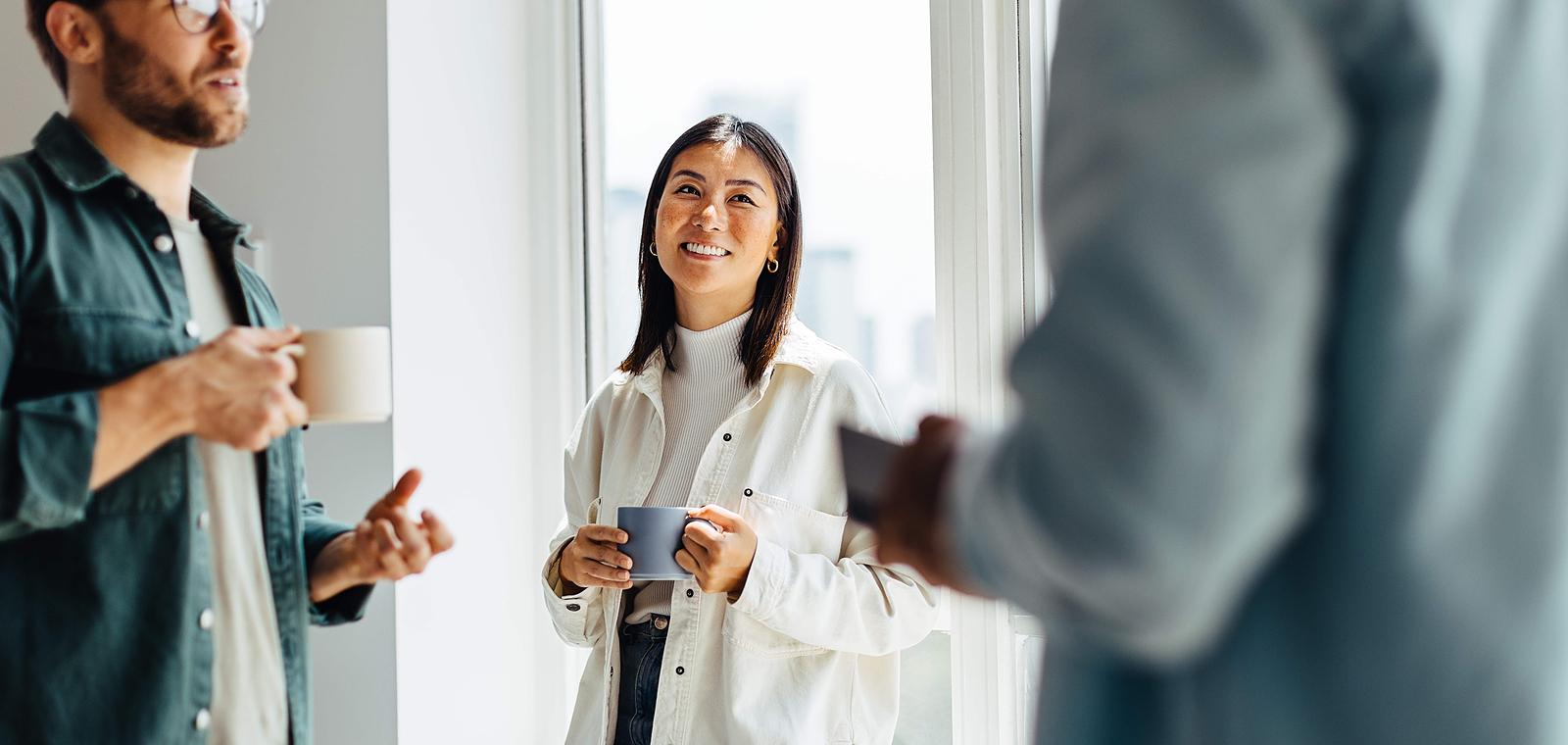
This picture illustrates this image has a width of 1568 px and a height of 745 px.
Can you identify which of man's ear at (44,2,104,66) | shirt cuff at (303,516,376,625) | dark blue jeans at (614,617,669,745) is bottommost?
dark blue jeans at (614,617,669,745)

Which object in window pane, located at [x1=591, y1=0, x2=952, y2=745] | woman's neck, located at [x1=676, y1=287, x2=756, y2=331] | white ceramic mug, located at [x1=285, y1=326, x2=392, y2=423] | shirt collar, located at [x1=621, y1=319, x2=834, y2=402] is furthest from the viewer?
window pane, located at [x1=591, y1=0, x2=952, y2=745]

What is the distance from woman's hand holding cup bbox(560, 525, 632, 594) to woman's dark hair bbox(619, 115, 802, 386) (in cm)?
Answer: 39

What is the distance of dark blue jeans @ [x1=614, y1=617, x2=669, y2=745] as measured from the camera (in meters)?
1.87

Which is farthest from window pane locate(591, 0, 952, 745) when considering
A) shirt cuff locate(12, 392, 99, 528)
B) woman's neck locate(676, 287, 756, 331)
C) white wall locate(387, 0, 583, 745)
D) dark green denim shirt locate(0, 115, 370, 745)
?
shirt cuff locate(12, 392, 99, 528)

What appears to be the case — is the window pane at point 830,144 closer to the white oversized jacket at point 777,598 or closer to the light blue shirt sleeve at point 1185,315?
the white oversized jacket at point 777,598

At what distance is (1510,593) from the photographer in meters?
0.60

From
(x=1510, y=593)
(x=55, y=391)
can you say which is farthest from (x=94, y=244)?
(x=1510, y=593)

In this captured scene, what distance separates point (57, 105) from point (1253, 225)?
6.83 ft

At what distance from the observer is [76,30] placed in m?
1.21

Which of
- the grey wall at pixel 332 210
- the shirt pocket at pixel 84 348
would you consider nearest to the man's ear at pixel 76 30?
the shirt pocket at pixel 84 348

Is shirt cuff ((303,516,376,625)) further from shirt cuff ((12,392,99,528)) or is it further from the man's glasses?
the man's glasses

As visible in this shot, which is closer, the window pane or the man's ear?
the man's ear

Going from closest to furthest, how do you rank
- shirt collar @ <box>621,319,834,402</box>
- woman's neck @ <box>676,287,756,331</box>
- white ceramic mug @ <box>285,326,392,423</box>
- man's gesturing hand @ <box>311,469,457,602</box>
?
white ceramic mug @ <box>285,326,392,423</box> → man's gesturing hand @ <box>311,469,457,602</box> → shirt collar @ <box>621,319,834,402</box> → woman's neck @ <box>676,287,756,331</box>

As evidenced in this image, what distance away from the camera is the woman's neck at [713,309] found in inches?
82.2
